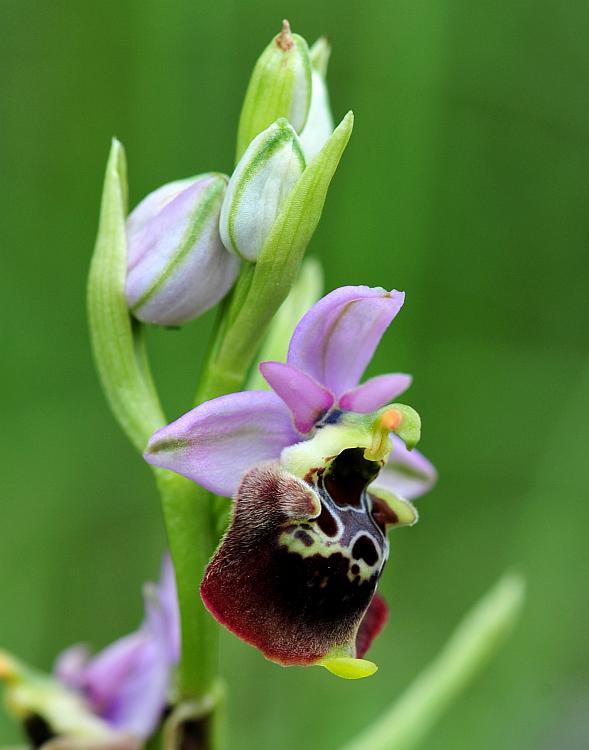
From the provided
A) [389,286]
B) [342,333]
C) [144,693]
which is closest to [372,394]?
[342,333]

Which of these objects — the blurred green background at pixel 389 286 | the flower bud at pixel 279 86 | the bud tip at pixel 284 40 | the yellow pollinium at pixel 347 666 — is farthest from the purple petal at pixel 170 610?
the blurred green background at pixel 389 286

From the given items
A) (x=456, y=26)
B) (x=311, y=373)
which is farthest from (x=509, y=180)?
(x=311, y=373)

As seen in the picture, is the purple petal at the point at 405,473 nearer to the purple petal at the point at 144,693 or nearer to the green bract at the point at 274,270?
the green bract at the point at 274,270

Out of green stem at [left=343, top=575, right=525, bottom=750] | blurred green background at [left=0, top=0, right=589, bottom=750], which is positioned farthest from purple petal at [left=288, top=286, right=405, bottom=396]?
blurred green background at [left=0, top=0, right=589, bottom=750]

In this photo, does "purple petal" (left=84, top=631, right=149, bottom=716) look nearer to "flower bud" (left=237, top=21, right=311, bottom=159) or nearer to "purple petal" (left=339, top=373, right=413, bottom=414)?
"purple petal" (left=339, top=373, right=413, bottom=414)

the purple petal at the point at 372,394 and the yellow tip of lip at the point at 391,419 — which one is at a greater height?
the yellow tip of lip at the point at 391,419
